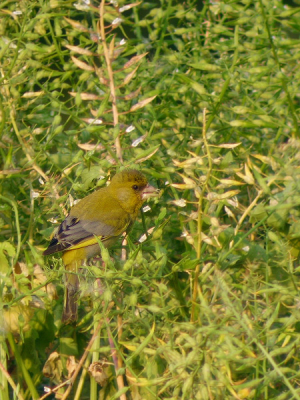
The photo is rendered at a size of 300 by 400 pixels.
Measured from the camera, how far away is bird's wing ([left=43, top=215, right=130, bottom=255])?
101 inches

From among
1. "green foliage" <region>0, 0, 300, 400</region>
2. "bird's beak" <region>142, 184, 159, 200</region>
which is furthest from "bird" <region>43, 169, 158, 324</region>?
"green foliage" <region>0, 0, 300, 400</region>

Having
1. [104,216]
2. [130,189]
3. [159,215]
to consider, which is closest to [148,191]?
[130,189]

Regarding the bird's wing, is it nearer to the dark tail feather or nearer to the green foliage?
the green foliage

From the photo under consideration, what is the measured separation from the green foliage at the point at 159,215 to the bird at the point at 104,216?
101mm

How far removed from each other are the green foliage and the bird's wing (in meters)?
0.06

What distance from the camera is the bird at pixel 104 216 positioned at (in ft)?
9.34

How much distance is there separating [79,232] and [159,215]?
772 millimetres

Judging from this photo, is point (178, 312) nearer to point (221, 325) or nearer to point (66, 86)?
point (221, 325)

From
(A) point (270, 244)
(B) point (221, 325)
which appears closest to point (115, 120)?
(A) point (270, 244)

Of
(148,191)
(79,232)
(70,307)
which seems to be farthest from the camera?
(79,232)

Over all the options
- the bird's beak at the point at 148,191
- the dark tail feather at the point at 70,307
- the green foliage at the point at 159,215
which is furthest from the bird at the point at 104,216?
the dark tail feather at the point at 70,307

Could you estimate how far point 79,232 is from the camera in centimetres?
291

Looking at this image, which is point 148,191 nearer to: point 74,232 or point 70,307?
point 74,232

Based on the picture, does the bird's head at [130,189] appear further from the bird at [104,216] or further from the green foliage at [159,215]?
the green foliage at [159,215]
